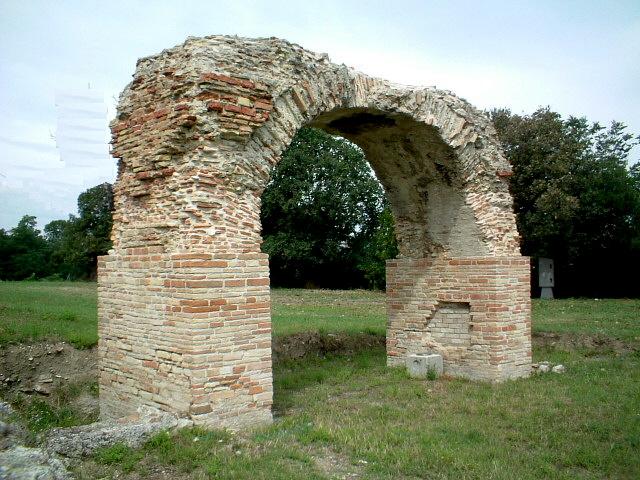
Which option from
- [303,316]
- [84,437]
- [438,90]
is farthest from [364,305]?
[84,437]

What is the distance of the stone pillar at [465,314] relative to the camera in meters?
8.66

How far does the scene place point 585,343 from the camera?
11547 millimetres

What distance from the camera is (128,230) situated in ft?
22.1

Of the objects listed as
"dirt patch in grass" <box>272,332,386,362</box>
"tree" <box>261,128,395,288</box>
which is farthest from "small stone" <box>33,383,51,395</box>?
"tree" <box>261,128,395,288</box>

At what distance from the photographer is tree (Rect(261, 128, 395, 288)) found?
31984 mm

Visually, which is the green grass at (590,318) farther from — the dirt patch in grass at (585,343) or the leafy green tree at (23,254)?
the leafy green tree at (23,254)

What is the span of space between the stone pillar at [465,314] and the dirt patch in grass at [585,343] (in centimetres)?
287

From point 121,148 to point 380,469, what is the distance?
181 inches

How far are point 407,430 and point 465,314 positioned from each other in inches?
134

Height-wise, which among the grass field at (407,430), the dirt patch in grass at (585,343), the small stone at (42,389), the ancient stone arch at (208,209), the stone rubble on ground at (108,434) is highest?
the ancient stone arch at (208,209)

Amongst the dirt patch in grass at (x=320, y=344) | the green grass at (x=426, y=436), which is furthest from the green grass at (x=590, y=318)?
the green grass at (x=426, y=436)

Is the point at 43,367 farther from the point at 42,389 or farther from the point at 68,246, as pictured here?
the point at 68,246

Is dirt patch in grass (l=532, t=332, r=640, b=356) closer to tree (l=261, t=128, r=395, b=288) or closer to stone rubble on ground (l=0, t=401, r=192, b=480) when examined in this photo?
stone rubble on ground (l=0, t=401, r=192, b=480)

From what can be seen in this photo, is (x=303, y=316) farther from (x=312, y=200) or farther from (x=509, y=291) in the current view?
(x=312, y=200)
